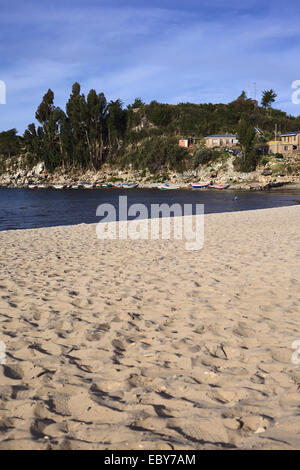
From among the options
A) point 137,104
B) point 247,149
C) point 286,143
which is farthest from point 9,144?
point 286,143

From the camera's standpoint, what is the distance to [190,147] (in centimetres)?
8412

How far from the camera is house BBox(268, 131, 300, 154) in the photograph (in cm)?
7156

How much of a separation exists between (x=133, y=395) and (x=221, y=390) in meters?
0.80

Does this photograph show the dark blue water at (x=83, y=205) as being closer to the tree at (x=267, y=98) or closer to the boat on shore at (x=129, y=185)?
the boat on shore at (x=129, y=185)

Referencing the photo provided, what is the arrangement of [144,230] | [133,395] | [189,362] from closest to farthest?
1. [133,395]
2. [189,362]
3. [144,230]

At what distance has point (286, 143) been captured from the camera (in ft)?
238

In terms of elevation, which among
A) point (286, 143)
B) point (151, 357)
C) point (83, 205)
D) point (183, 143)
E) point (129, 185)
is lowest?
point (151, 357)

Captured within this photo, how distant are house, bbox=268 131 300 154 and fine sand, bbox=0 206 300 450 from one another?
237 ft

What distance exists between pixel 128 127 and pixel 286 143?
158 feet

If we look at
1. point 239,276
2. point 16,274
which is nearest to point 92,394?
point 239,276

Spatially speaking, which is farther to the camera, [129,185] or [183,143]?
[183,143]

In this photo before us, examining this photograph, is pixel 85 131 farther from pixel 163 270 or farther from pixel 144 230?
pixel 163 270

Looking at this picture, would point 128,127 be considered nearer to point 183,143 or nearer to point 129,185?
point 183,143

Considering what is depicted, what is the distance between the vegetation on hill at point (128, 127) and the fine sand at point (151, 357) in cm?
7823
